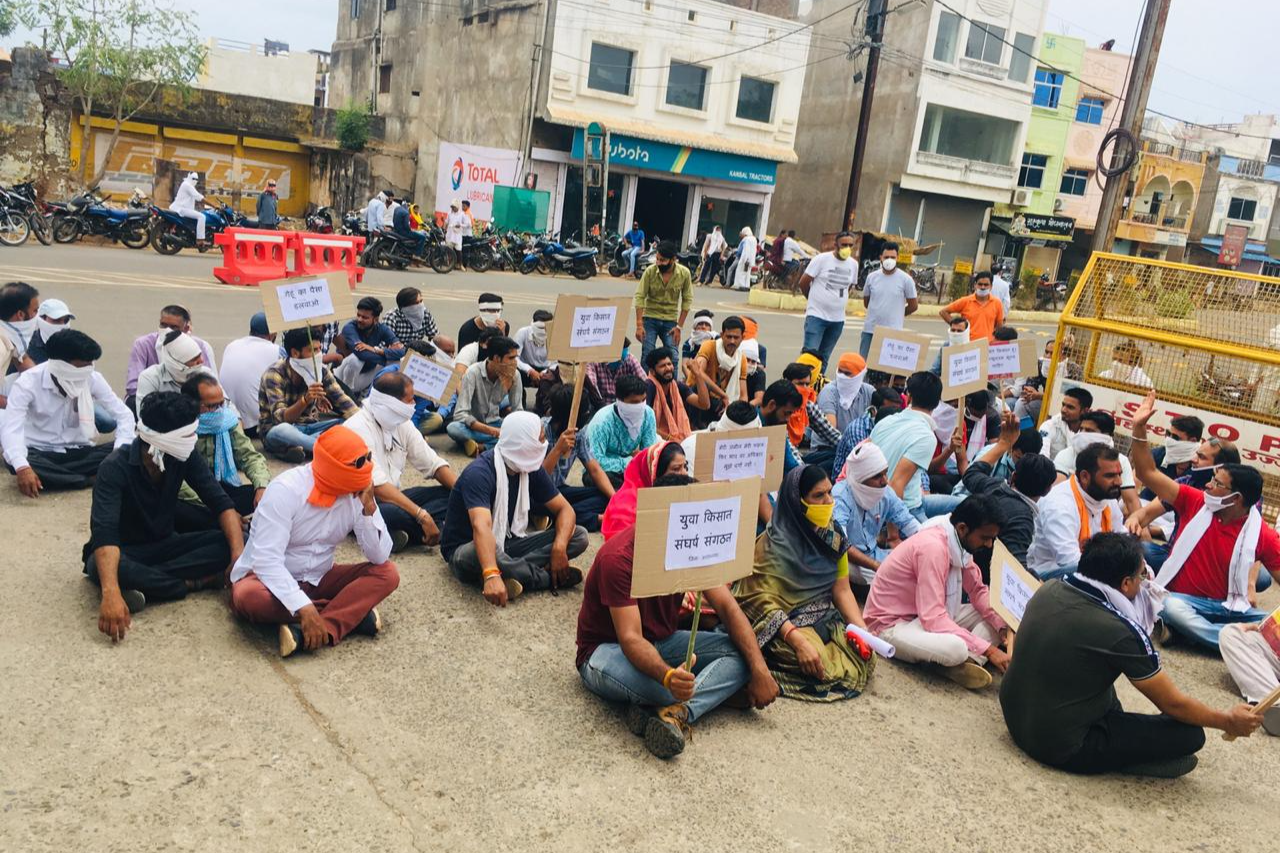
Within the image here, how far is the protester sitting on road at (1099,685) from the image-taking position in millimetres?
3719

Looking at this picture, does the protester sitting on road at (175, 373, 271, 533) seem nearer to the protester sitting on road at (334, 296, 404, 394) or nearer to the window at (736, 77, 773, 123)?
the protester sitting on road at (334, 296, 404, 394)

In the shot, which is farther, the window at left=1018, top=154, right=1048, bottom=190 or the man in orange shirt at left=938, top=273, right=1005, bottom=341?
the window at left=1018, top=154, right=1048, bottom=190

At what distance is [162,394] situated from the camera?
427 centimetres

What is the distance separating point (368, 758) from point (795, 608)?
2.02 metres

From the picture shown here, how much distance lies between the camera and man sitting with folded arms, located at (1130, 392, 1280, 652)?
5371 mm

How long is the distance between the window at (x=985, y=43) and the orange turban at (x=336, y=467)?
110 ft

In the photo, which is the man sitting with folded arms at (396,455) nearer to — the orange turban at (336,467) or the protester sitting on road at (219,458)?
the protester sitting on road at (219,458)

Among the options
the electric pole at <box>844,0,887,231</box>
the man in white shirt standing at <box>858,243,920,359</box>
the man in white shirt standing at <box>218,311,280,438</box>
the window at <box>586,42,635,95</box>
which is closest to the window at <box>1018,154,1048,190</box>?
the electric pole at <box>844,0,887,231</box>

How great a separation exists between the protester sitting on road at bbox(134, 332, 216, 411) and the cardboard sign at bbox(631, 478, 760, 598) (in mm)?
3708

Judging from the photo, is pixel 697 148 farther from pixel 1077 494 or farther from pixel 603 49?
pixel 1077 494

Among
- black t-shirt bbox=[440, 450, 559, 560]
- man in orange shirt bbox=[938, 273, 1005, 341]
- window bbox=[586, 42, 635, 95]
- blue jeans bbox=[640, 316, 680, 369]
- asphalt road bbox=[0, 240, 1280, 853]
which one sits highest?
window bbox=[586, 42, 635, 95]

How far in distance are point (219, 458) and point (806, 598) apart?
304cm

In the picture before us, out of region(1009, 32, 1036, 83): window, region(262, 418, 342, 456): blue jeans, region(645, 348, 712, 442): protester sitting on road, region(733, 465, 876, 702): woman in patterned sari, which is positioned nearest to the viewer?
region(733, 465, 876, 702): woman in patterned sari

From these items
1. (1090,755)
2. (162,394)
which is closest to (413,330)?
(162,394)
